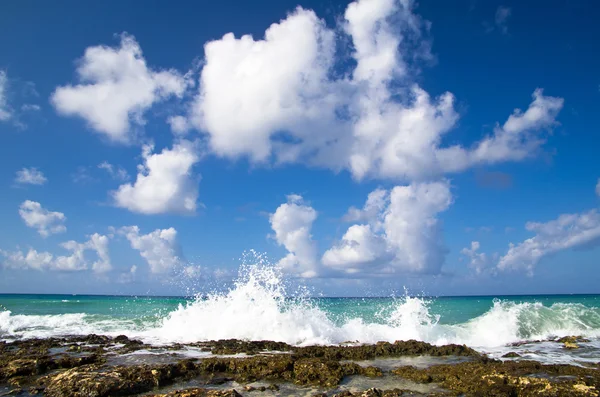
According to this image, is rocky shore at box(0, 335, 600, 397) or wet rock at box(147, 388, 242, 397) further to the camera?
rocky shore at box(0, 335, 600, 397)

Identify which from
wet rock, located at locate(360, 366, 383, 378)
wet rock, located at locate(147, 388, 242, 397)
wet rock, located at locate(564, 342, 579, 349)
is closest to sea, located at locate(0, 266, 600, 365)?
wet rock, located at locate(564, 342, 579, 349)

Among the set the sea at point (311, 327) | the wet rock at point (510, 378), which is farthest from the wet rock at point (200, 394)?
the sea at point (311, 327)

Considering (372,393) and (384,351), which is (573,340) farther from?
(372,393)

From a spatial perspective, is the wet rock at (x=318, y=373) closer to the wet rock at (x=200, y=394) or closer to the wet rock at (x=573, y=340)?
the wet rock at (x=200, y=394)

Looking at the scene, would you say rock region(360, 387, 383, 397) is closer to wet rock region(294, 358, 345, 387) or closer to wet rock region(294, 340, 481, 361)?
wet rock region(294, 358, 345, 387)

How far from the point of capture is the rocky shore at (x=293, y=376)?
9.41 metres

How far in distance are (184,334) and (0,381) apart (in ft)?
35.2

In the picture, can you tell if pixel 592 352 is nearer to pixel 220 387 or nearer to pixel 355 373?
pixel 355 373

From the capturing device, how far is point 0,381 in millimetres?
10586

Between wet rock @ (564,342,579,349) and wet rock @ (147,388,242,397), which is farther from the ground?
wet rock @ (147,388,242,397)

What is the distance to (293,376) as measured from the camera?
36.1 ft

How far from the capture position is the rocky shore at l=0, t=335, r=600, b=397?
941 cm

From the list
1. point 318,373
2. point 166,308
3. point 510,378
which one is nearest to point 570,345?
point 510,378

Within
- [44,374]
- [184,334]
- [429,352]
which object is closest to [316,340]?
[429,352]
